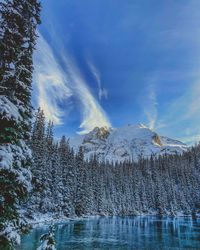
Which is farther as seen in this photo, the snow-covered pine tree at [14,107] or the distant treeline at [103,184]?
the distant treeline at [103,184]

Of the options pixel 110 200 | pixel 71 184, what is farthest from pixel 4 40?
pixel 110 200

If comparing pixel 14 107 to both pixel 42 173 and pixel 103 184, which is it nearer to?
pixel 42 173

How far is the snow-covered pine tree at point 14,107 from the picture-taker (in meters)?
8.51

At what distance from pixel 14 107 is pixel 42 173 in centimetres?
4437

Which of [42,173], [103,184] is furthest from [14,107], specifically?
[103,184]

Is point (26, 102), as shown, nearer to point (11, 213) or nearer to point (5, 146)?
point (5, 146)

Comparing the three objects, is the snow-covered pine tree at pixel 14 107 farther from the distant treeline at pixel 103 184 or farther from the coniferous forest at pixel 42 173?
the distant treeline at pixel 103 184

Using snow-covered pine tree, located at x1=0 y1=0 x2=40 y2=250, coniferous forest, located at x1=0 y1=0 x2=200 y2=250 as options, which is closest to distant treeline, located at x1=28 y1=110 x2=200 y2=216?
coniferous forest, located at x1=0 y1=0 x2=200 y2=250

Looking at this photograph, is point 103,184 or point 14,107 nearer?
point 14,107

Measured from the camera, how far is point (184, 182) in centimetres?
11488

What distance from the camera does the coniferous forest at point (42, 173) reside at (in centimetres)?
888

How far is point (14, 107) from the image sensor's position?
29.9 feet

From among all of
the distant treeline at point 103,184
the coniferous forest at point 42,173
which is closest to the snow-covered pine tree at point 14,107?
the coniferous forest at point 42,173

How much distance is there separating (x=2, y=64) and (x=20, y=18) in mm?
2647
